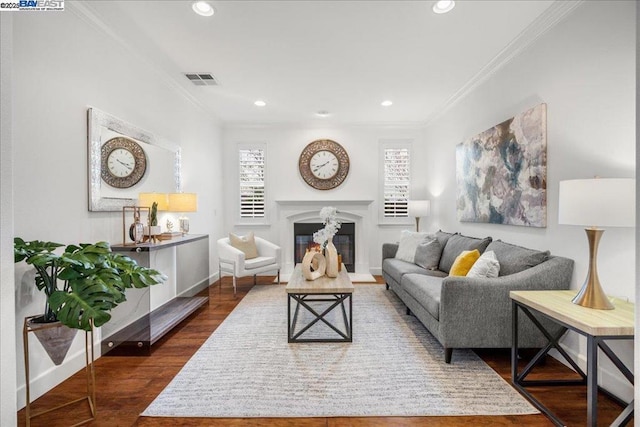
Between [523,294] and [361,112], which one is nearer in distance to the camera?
[523,294]

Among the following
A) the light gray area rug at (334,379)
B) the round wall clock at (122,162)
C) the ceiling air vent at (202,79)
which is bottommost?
the light gray area rug at (334,379)

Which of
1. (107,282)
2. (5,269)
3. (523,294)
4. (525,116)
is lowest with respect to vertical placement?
(523,294)

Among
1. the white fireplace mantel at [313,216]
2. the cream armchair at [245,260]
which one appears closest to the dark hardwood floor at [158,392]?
the cream armchair at [245,260]

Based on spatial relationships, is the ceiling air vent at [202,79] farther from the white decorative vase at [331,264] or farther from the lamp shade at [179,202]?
the white decorative vase at [331,264]

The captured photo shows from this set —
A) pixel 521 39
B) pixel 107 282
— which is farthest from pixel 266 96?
pixel 107 282

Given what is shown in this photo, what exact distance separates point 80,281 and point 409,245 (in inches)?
150

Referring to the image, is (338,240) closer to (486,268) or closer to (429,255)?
(429,255)

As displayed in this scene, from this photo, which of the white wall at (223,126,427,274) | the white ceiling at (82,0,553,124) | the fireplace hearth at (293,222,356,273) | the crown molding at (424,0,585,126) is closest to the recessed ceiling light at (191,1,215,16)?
the white ceiling at (82,0,553,124)

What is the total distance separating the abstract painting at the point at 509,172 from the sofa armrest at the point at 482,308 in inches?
23.6

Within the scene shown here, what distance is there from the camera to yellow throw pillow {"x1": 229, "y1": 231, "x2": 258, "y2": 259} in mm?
5086

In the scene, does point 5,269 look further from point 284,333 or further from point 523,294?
point 523,294

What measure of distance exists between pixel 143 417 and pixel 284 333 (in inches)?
55.6

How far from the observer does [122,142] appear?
2.94 metres

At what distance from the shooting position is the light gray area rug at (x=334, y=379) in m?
1.93
